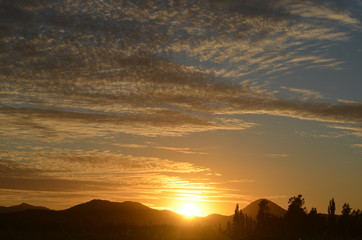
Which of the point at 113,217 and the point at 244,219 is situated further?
the point at 113,217

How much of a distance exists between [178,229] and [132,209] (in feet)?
559

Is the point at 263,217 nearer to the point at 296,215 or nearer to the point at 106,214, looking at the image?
the point at 296,215

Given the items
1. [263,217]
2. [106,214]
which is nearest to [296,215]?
[263,217]

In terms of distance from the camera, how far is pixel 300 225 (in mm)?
77312

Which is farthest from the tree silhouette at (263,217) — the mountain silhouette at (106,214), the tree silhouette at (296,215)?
the mountain silhouette at (106,214)

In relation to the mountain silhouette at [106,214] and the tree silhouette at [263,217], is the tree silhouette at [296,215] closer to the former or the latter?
the tree silhouette at [263,217]

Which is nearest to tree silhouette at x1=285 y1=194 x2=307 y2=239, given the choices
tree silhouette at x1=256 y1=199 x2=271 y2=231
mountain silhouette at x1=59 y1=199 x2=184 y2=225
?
tree silhouette at x1=256 y1=199 x2=271 y2=231

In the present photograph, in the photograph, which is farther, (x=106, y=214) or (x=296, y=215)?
(x=106, y=214)

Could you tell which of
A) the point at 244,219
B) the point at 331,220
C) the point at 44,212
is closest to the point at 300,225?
the point at 331,220

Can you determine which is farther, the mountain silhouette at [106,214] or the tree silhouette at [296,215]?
the mountain silhouette at [106,214]

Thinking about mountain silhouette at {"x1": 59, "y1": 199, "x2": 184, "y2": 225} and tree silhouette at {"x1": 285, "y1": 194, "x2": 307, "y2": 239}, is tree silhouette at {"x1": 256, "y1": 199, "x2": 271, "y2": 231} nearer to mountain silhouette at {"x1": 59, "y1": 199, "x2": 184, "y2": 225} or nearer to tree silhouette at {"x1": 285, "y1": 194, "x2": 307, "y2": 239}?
tree silhouette at {"x1": 285, "y1": 194, "x2": 307, "y2": 239}

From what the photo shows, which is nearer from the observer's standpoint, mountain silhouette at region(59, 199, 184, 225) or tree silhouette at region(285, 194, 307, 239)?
tree silhouette at region(285, 194, 307, 239)

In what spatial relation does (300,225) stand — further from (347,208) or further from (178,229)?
(178,229)

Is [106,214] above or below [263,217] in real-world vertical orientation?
above
